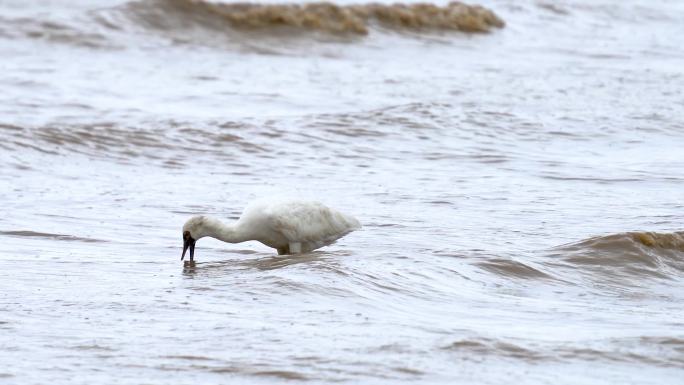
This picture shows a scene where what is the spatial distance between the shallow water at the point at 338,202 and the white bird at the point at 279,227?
0.14 metres

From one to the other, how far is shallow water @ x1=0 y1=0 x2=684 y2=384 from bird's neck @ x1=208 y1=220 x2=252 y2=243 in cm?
17

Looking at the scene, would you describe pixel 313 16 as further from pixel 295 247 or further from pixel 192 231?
pixel 192 231

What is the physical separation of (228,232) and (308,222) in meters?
0.45

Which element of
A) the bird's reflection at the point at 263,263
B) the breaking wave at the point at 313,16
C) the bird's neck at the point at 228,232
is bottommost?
the bird's reflection at the point at 263,263

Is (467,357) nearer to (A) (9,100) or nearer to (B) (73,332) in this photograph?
(B) (73,332)

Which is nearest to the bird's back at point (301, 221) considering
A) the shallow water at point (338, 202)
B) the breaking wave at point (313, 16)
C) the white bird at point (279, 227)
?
the white bird at point (279, 227)

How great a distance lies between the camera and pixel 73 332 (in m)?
5.71

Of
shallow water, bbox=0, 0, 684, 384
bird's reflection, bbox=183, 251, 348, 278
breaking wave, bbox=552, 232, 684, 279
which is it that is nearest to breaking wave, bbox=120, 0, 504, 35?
shallow water, bbox=0, 0, 684, 384

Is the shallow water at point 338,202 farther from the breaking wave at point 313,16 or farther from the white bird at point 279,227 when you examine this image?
the breaking wave at point 313,16

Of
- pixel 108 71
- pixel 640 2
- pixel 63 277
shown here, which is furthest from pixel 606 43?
pixel 63 277

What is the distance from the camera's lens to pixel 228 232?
7.58 meters

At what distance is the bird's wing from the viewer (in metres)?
7.53

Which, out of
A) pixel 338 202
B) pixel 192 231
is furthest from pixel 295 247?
pixel 338 202

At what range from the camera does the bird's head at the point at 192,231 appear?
24.5ft
